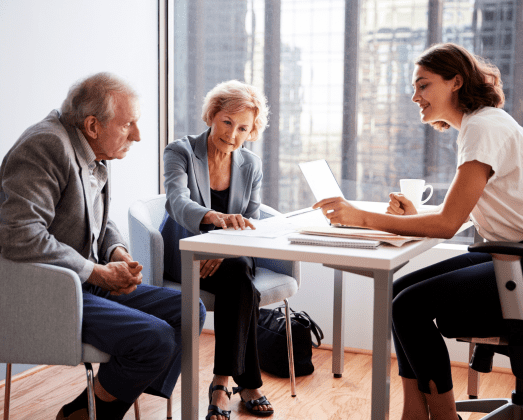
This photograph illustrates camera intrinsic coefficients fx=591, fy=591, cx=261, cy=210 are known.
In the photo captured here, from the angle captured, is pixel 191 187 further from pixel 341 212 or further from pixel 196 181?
pixel 341 212

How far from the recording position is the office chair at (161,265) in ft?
6.68

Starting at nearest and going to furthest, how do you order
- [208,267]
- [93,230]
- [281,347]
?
1. [93,230]
2. [208,267]
3. [281,347]

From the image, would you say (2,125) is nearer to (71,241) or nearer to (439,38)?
(71,241)

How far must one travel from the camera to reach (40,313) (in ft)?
4.95

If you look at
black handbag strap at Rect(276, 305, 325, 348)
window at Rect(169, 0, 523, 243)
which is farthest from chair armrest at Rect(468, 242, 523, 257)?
window at Rect(169, 0, 523, 243)

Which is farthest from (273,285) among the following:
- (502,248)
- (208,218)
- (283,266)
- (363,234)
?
(502,248)

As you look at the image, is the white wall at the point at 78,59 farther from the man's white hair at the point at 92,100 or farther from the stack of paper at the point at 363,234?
the stack of paper at the point at 363,234

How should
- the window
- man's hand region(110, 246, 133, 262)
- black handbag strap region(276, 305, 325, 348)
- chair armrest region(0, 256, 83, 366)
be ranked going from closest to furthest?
chair armrest region(0, 256, 83, 366)
man's hand region(110, 246, 133, 262)
black handbag strap region(276, 305, 325, 348)
the window

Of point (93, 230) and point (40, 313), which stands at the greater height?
point (93, 230)

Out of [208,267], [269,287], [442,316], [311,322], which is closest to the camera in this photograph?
[442,316]

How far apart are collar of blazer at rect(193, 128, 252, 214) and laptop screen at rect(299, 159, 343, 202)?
1.34 ft

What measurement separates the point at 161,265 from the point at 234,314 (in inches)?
12.7

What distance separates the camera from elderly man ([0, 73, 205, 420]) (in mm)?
1522

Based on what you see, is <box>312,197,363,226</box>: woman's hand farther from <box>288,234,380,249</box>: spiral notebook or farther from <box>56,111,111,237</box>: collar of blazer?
<box>56,111,111,237</box>: collar of blazer
